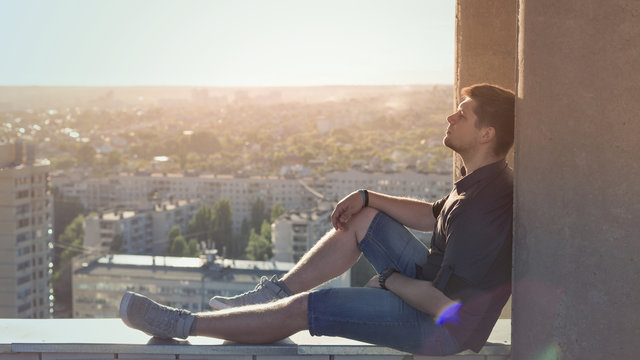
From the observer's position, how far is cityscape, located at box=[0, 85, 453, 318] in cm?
1705

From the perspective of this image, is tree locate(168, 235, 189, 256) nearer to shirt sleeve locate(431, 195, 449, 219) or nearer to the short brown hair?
shirt sleeve locate(431, 195, 449, 219)

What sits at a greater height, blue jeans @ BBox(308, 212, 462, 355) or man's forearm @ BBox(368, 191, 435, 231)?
man's forearm @ BBox(368, 191, 435, 231)

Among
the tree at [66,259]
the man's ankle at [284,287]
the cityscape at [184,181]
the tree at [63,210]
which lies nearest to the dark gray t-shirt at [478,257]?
the man's ankle at [284,287]

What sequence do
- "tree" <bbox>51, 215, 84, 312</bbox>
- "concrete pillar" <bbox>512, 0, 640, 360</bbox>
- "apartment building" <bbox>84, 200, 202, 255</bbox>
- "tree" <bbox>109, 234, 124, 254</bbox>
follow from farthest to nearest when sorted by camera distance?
"apartment building" <bbox>84, 200, 202, 255</bbox>, "tree" <bbox>109, 234, 124, 254</bbox>, "tree" <bbox>51, 215, 84, 312</bbox>, "concrete pillar" <bbox>512, 0, 640, 360</bbox>

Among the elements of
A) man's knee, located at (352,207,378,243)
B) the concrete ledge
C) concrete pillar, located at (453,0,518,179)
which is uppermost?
concrete pillar, located at (453,0,518,179)

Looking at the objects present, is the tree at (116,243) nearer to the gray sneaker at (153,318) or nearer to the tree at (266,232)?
the tree at (266,232)

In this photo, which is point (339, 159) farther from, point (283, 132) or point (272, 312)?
point (272, 312)

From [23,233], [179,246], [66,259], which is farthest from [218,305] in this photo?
[179,246]

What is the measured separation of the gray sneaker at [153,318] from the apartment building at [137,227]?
22.8 m

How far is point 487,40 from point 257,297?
36.3 inches

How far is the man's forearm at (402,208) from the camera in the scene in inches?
73.7

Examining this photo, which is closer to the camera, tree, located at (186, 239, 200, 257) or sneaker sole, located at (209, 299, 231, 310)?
sneaker sole, located at (209, 299, 231, 310)

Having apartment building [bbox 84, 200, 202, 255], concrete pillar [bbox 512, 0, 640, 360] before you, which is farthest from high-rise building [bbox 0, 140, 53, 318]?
concrete pillar [bbox 512, 0, 640, 360]

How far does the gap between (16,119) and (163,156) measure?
8737 mm
